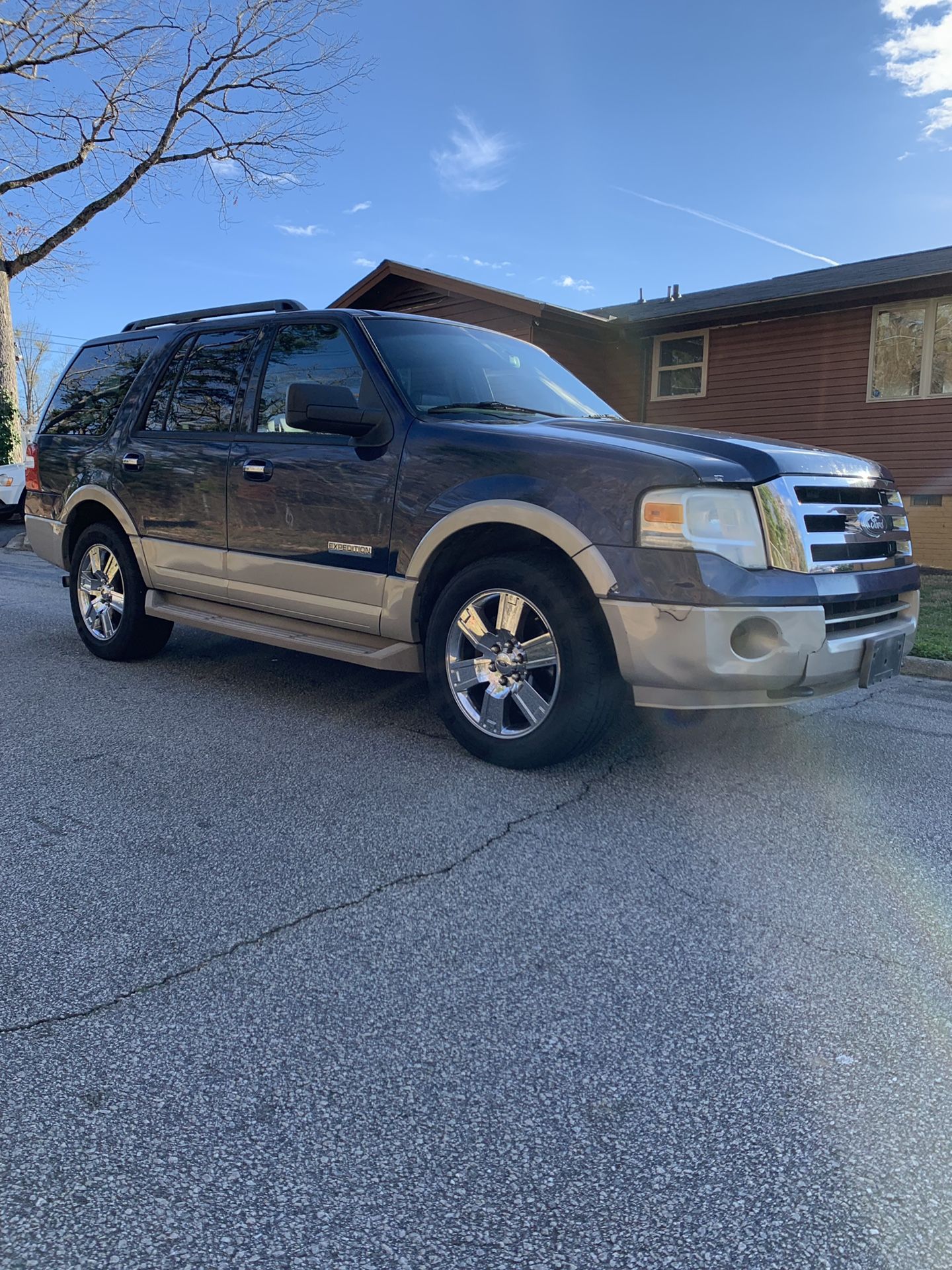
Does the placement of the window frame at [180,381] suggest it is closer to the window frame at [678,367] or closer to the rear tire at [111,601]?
the rear tire at [111,601]

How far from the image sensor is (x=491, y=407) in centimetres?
462

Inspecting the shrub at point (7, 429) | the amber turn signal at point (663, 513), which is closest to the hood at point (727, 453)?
the amber turn signal at point (663, 513)

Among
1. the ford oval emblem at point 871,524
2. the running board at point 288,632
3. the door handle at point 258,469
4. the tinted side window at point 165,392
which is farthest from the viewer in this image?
the tinted side window at point 165,392

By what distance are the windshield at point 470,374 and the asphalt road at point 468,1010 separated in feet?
5.50

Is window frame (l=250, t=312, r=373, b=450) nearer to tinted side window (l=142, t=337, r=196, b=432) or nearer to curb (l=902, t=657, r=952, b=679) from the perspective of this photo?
tinted side window (l=142, t=337, r=196, b=432)

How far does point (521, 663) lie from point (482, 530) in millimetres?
589

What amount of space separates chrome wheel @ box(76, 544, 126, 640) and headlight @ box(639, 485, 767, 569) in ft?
11.8

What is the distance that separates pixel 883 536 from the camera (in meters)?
4.19

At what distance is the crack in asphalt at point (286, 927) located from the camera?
7.43 ft

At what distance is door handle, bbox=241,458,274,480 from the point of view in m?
4.80

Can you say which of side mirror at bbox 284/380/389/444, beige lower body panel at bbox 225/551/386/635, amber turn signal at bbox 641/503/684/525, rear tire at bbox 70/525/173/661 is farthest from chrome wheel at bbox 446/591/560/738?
rear tire at bbox 70/525/173/661

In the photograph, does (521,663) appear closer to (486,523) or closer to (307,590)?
(486,523)

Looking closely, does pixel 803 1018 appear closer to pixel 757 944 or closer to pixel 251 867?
pixel 757 944

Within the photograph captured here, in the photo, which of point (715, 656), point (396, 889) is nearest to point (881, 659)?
point (715, 656)
